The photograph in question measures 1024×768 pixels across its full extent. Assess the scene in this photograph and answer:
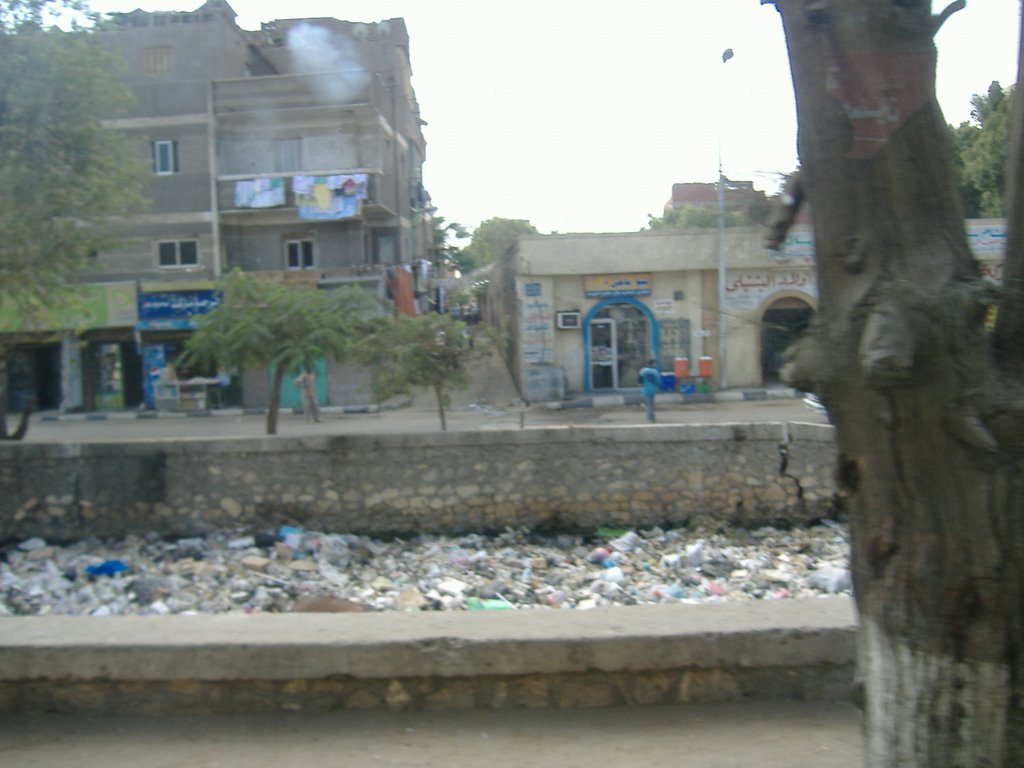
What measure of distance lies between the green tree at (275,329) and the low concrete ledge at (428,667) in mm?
12020

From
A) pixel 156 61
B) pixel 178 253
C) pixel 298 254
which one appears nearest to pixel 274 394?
pixel 298 254

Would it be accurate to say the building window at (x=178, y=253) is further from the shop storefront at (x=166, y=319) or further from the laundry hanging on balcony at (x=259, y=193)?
the laundry hanging on balcony at (x=259, y=193)

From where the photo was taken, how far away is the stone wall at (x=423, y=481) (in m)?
11.0

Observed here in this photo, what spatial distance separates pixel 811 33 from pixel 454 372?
1296 centimetres

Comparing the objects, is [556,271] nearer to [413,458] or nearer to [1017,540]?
[413,458]

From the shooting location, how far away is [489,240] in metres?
62.7

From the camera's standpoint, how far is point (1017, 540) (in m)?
2.50

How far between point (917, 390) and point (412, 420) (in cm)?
2257

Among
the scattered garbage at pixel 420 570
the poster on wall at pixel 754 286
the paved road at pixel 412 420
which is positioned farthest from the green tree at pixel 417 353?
the poster on wall at pixel 754 286

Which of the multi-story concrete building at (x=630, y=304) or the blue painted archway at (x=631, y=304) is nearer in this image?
the multi-story concrete building at (x=630, y=304)

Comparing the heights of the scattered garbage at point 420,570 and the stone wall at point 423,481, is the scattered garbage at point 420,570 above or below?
below

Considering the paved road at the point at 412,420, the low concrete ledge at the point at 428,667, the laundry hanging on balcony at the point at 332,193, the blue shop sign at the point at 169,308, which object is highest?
the laundry hanging on balcony at the point at 332,193

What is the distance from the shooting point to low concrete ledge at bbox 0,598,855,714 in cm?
386

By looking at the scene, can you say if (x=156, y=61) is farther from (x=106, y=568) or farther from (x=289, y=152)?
(x=106, y=568)
